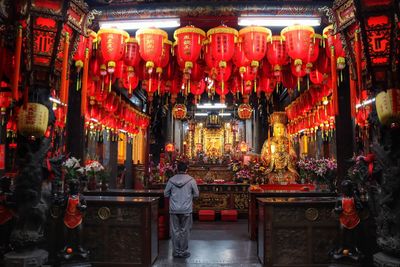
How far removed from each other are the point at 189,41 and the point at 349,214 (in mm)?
3233

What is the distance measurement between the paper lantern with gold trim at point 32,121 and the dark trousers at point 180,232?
238 cm

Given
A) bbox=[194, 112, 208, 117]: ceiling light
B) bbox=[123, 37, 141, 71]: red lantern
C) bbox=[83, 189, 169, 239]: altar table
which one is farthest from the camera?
bbox=[194, 112, 208, 117]: ceiling light

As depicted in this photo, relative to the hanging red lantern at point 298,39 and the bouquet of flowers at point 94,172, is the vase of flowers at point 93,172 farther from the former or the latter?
the hanging red lantern at point 298,39

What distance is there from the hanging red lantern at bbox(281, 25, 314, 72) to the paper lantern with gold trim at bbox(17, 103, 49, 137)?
3569 millimetres

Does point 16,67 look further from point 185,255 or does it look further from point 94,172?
point 185,255

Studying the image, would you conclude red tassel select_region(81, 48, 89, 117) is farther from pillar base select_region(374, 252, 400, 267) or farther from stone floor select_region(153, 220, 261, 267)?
pillar base select_region(374, 252, 400, 267)

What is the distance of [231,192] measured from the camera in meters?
8.62

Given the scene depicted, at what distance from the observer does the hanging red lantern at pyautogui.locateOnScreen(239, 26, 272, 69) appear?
4.79 m

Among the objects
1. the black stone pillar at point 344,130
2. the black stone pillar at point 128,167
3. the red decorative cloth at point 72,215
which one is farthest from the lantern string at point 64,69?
the black stone pillar at point 128,167

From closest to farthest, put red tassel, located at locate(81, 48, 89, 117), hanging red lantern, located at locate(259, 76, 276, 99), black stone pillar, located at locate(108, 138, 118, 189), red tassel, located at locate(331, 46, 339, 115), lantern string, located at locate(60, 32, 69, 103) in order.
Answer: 1. lantern string, located at locate(60, 32, 69, 103)
2. red tassel, located at locate(331, 46, 339, 115)
3. red tassel, located at locate(81, 48, 89, 117)
4. hanging red lantern, located at locate(259, 76, 276, 99)
5. black stone pillar, located at locate(108, 138, 118, 189)

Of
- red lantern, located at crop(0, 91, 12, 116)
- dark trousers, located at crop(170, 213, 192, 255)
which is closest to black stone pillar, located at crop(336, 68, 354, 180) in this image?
dark trousers, located at crop(170, 213, 192, 255)

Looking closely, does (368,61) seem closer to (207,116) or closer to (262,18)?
(262,18)

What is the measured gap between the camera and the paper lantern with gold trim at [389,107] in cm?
310

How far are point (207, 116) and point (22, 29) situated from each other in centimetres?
1462
